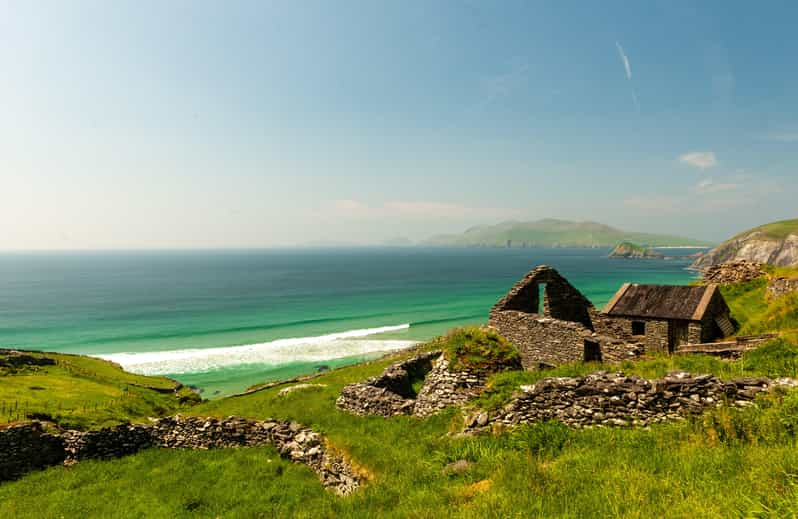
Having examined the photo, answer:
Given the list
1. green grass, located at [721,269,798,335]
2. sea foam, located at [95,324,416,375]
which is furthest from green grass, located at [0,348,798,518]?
sea foam, located at [95,324,416,375]

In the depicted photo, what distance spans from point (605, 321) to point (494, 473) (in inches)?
674

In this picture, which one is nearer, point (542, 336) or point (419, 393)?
point (419, 393)

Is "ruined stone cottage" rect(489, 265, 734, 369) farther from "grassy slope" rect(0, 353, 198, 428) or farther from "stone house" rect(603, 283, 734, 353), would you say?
"grassy slope" rect(0, 353, 198, 428)

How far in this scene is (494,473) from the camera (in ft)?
24.0

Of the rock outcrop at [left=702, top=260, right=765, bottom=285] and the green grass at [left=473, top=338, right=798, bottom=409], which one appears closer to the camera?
the green grass at [left=473, top=338, right=798, bottom=409]

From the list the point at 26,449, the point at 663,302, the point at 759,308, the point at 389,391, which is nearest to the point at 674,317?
the point at 663,302

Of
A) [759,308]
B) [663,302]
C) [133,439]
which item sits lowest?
[133,439]

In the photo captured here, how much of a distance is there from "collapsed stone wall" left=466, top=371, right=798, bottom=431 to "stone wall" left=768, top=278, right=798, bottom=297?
58.4 feet

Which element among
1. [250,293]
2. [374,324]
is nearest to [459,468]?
[374,324]

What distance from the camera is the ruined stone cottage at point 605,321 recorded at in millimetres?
16125

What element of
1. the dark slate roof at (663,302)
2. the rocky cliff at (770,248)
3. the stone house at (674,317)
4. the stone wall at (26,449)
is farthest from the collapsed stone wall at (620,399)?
the rocky cliff at (770,248)

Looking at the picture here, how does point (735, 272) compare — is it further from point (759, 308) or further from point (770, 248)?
point (770, 248)

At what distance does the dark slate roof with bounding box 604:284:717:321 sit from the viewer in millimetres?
18406

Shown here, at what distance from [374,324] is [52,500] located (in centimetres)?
6614
